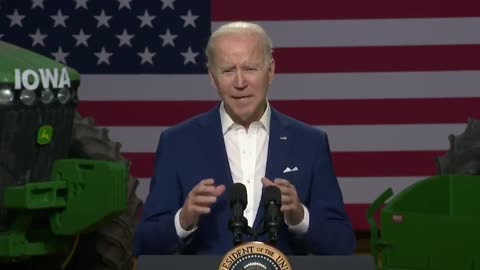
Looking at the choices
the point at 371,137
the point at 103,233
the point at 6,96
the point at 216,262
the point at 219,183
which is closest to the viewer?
the point at 216,262

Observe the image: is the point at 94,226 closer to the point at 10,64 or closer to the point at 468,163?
the point at 10,64

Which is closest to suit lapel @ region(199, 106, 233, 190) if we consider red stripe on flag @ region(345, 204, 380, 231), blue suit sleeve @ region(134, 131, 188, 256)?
blue suit sleeve @ region(134, 131, 188, 256)

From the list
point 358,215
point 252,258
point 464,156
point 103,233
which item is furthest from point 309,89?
point 252,258

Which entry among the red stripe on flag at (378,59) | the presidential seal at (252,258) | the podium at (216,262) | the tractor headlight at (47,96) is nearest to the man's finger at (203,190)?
the podium at (216,262)

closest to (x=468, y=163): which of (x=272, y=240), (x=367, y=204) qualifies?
(x=367, y=204)

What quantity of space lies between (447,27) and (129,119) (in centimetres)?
197

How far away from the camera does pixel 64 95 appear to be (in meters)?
6.61

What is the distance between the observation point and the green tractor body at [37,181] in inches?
245

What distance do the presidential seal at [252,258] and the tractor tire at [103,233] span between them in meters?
3.52

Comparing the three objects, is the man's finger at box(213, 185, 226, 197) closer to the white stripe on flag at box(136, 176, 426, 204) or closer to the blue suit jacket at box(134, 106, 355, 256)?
the blue suit jacket at box(134, 106, 355, 256)

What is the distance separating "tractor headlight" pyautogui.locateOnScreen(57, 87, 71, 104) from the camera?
657 cm

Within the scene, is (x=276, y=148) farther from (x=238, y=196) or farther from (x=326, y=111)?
(x=326, y=111)

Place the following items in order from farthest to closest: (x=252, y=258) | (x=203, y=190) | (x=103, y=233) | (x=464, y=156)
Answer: (x=464, y=156), (x=103, y=233), (x=203, y=190), (x=252, y=258)

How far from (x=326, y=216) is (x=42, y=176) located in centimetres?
259
